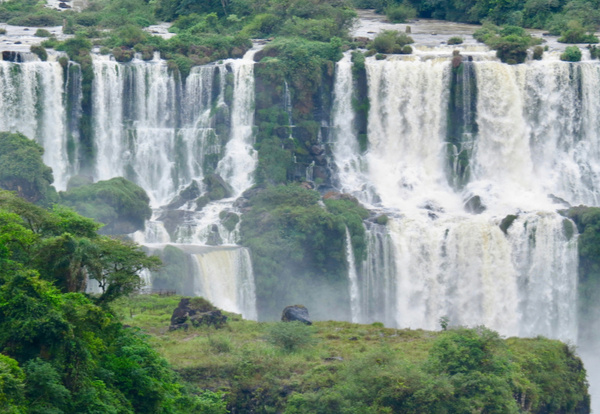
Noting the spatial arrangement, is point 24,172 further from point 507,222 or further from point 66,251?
point 66,251

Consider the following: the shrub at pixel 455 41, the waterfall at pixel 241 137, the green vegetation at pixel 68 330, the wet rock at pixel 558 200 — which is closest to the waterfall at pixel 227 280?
the waterfall at pixel 241 137

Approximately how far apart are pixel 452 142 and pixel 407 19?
64.3 ft

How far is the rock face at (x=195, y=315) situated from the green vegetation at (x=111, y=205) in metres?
10.5

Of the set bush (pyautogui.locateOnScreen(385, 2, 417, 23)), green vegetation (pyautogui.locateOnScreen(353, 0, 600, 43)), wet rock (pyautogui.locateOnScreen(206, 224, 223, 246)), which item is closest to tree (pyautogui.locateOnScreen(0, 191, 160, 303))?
wet rock (pyautogui.locateOnScreen(206, 224, 223, 246))

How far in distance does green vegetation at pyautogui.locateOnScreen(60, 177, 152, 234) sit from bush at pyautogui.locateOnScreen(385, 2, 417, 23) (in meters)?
29.9

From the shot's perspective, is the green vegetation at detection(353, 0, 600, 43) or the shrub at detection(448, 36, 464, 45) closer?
the shrub at detection(448, 36, 464, 45)

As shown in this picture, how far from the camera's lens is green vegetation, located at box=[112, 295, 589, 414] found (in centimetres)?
4016

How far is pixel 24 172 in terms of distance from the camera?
59.3 meters

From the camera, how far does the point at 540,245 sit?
204 feet

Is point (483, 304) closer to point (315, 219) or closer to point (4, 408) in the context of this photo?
point (315, 219)

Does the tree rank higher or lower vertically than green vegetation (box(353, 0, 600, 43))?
lower

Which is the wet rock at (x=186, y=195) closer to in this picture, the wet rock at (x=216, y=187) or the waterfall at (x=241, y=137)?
the wet rock at (x=216, y=187)

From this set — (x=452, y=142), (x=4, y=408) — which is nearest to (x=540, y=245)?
(x=452, y=142)

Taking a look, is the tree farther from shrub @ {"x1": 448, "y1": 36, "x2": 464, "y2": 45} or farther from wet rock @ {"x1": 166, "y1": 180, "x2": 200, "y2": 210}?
shrub @ {"x1": 448, "y1": 36, "x2": 464, "y2": 45}
